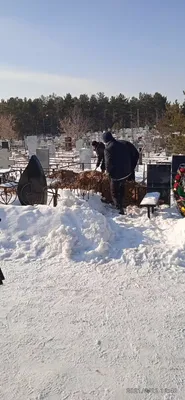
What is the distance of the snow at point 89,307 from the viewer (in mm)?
3025

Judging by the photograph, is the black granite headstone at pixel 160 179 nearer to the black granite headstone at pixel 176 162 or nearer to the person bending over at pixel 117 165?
the person bending over at pixel 117 165

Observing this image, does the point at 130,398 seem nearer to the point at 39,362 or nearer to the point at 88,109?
the point at 39,362

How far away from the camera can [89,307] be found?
4.19 m

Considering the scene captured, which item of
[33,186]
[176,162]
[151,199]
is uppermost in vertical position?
[176,162]

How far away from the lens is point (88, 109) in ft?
226

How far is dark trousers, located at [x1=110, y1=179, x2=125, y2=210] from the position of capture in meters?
8.85

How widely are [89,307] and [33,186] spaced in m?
4.85

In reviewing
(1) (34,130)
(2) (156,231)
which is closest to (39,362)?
(2) (156,231)

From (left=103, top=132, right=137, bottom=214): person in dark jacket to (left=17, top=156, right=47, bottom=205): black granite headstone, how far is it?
158cm

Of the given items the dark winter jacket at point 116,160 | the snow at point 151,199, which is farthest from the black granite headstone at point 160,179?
the dark winter jacket at point 116,160

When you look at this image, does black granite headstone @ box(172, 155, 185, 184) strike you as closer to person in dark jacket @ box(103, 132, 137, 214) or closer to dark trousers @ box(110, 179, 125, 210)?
person in dark jacket @ box(103, 132, 137, 214)

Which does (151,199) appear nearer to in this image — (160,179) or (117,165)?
(117,165)

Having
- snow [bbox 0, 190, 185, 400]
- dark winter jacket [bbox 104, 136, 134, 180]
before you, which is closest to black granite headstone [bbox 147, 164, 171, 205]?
dark winter jacket [bbox 104, 136, 134, 180]

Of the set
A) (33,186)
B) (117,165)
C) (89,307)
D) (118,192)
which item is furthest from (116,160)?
(89,307)
